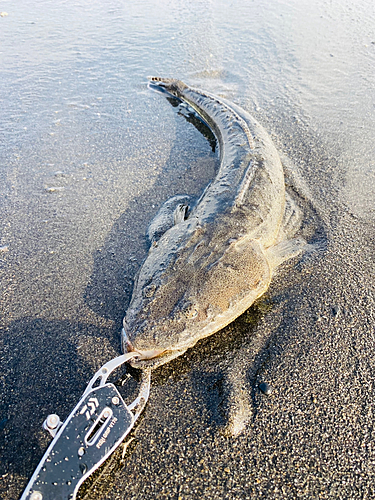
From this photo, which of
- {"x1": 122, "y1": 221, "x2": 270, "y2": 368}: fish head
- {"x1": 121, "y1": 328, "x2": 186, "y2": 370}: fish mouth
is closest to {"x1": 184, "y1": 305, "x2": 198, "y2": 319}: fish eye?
{"x1": 122, "y1": 221, "x2": 270, "y2": 368}: fish head

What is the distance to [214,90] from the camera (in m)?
6.14

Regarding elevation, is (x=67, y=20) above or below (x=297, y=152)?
above

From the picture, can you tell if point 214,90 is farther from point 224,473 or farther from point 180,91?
point 224,473

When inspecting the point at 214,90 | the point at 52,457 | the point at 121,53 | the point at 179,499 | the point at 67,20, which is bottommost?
the point at 179,499

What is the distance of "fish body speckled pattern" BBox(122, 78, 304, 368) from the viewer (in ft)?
7.46

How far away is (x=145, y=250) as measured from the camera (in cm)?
330

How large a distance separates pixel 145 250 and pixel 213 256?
912 mm

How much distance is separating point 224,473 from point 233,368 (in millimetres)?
645

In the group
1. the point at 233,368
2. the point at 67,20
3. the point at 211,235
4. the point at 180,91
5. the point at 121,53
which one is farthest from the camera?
the point at 67,20

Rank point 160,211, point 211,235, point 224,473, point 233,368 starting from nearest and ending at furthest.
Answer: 1. point 224,473
2. point 233,368
3. point 211,235
4. point 160,211

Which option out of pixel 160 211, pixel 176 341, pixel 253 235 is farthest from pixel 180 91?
pixel 176 341

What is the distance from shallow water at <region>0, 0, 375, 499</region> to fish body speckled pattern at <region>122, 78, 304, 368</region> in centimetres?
23

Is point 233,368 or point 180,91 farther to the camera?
point 180,91

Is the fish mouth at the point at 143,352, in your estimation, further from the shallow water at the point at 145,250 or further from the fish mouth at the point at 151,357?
the shallow water at the point at 145,250
